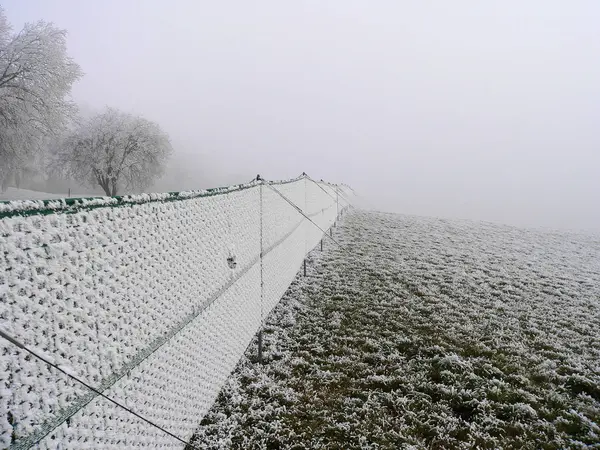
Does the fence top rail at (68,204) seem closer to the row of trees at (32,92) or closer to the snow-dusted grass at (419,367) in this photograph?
the snow-dusted grass at (419,367)

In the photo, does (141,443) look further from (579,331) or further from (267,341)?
(579,331)

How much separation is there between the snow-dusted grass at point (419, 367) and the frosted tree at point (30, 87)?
761 inches

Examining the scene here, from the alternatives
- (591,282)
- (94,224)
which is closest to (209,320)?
(94,224)

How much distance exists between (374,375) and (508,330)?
9.78 ft

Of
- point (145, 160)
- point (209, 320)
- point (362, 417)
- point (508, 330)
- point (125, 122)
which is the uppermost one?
point (125, 122)

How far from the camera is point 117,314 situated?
1.88 metres

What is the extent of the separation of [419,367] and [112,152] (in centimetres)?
3432

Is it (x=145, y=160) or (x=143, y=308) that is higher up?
(x=145, y=160)

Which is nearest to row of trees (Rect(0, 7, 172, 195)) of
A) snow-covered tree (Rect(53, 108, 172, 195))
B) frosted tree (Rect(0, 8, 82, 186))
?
frosted tree (Rect(0, 8, 82, 186))

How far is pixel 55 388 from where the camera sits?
146cm

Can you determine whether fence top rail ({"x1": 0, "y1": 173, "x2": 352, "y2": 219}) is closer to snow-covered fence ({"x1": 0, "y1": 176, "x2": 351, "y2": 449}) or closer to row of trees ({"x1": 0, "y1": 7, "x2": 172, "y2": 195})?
snow-covered fence ({"x1": 0, "y1": 176, "x2": 351, "y2": 449})

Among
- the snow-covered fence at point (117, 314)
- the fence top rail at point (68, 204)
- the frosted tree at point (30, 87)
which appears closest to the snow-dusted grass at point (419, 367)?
the snow-covered fence at point (117, 314)

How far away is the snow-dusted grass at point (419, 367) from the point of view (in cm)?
339

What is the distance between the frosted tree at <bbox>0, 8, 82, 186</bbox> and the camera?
17.8m
